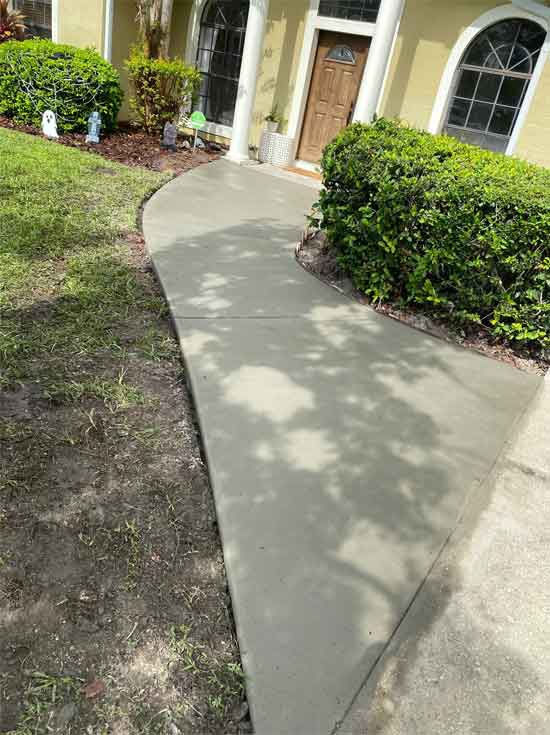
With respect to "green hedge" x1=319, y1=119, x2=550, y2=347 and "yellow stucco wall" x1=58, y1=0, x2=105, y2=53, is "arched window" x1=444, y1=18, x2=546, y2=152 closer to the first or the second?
"green hedge" x1=319, y1=119, x2=550, y2=347

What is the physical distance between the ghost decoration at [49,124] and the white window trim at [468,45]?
6023mm

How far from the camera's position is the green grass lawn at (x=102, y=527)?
187 centimetres

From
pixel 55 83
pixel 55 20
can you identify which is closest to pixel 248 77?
pixel 55 83

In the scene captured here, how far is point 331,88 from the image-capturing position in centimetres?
1012

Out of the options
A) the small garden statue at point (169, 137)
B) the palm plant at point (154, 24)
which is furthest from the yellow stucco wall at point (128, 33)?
the small garden statue at point (169, 137)

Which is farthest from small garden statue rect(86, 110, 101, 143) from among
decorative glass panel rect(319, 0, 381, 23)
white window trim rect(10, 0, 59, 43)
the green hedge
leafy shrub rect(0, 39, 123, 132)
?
the green hedge

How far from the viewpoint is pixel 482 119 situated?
8797 mm

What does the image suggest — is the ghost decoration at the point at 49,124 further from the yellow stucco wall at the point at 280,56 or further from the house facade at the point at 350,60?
the yellow stucco wall at the point at 280,56

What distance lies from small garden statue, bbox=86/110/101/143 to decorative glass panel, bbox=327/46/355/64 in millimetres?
4146

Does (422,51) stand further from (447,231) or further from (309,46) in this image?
(447,231)

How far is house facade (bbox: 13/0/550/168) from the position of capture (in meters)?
8.26

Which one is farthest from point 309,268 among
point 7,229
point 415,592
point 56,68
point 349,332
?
point 56,68

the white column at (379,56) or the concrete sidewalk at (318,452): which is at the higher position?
the white column at (379,56)

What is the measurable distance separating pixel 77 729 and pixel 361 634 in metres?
1.02
